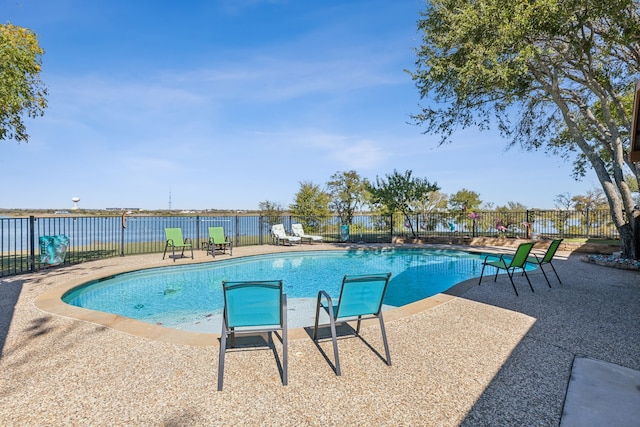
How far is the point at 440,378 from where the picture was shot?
2488mm

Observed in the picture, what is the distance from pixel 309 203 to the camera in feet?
55.1

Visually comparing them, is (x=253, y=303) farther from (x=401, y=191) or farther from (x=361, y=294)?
(x=401, y=191)

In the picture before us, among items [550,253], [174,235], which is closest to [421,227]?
[550,253]

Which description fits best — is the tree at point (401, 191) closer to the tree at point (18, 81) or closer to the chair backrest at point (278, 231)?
the chair backrest at point (278, 231)

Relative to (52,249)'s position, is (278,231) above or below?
above

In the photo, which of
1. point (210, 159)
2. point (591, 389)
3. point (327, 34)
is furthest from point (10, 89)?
point (210, 159)

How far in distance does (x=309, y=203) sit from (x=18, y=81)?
12.1 metres

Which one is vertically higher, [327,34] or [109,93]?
[327,34]

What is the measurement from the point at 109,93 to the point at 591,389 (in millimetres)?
14510

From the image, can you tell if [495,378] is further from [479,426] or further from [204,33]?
[204,33]

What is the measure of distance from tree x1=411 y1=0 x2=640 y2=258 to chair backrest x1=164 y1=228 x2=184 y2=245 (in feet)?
28.5

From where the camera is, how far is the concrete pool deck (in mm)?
2035

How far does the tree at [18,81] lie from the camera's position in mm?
6086

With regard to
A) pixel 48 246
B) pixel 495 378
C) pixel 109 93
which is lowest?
pixel 495 378
